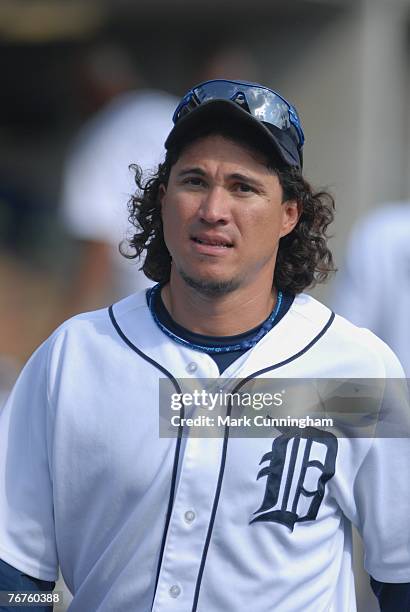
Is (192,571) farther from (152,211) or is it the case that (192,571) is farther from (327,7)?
(327,7)

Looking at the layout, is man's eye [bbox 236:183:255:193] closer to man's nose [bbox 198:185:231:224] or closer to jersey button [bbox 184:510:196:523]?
man's nose [bbox 198:185:231:224]

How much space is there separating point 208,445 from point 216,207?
0.55m

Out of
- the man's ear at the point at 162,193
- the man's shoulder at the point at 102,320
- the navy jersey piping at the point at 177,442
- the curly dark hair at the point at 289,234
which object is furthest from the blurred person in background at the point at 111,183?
the navy jersey piping at the point at 177,442

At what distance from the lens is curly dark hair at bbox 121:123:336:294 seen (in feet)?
10.7

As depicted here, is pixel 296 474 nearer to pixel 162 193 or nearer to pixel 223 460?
pixel 223 460

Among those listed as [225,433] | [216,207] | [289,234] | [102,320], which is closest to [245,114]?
[216,207]

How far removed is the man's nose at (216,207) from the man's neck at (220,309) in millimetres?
195

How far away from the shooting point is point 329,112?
9812mm

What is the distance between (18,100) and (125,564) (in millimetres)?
8492

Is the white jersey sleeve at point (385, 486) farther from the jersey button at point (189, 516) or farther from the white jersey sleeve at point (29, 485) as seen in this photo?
the white jersey sleeve at point (29, 485)

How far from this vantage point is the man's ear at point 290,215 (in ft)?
10.8

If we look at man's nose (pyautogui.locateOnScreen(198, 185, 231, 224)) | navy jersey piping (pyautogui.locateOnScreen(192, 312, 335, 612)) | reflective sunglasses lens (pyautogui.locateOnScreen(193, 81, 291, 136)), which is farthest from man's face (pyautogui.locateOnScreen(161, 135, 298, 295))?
navy jersey piping (pyautogui.locateOnScreen(192, 312, 335, 612))

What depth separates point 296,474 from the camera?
3100 millimetres

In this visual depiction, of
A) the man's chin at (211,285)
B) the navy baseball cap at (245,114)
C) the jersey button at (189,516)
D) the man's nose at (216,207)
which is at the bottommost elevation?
the jersey button at (189,516)
